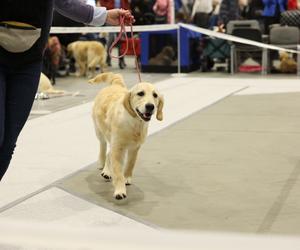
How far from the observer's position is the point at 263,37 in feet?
36.7

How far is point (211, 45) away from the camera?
11.4m

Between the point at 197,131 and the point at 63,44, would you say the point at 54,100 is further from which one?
the point at 63,44

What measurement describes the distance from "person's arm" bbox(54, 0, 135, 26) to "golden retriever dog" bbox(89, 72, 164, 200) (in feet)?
1.73

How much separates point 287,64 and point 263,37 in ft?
2.14

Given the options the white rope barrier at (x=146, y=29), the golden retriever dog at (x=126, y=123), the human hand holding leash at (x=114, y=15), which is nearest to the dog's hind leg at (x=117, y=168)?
the golden retriever dog at (x=126, y=123)

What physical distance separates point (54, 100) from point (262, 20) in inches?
217

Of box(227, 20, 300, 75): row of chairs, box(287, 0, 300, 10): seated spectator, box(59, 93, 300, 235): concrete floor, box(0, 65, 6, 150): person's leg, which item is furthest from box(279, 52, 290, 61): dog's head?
box(0, 65, 6, 150): person's leg

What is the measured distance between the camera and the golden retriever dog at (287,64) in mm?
11016

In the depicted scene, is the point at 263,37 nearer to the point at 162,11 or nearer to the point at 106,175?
the point at 162,11

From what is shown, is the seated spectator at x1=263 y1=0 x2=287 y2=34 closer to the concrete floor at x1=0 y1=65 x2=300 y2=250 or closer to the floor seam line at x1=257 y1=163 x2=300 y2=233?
the concrete floor at x1=0 y1=65 x2=300 y2=250

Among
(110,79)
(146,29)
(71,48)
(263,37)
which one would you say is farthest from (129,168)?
(263,37)

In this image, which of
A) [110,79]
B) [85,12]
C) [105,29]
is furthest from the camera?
[105,29]

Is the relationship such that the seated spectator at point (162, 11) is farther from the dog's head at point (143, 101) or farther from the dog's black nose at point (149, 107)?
the dog's black nose at point (149, 107)

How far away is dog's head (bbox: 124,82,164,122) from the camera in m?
3.43
